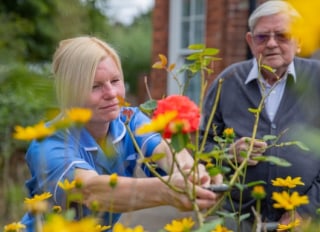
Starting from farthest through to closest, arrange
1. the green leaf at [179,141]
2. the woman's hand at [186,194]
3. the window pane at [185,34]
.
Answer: the window pane at [185,34], the woman's hand at [186,194], the green leaf at [179,141]

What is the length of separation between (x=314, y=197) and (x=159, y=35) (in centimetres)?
531

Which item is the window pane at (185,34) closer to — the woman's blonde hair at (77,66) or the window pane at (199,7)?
the window pane at (199,7)

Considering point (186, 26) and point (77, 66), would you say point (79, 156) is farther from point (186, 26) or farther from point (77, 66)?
point (186, 26)

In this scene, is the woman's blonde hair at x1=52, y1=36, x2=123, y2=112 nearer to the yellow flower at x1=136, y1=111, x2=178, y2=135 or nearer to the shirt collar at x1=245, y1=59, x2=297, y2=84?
the yellow flower at x1=136, y1=111, x2=178, y2=135

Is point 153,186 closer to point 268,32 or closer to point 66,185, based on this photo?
point 66,185

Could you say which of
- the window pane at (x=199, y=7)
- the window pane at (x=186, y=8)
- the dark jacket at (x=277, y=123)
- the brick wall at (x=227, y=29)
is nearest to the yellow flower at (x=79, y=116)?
the dark jacket at (x=277, y=123)

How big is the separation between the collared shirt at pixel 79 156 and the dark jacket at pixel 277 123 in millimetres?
455

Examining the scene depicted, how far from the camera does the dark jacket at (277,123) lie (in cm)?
275

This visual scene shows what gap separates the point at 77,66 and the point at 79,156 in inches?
10.6

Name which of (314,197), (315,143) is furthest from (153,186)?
(314,197)

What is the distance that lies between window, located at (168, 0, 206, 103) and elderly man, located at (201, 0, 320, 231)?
4650 mm

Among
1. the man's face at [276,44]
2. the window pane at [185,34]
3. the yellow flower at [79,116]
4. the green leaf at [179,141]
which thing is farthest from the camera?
the window pane at [185,34]

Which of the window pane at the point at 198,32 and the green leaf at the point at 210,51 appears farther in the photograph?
the window pane at the point at 198,32

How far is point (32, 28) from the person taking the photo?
12.1 metres
